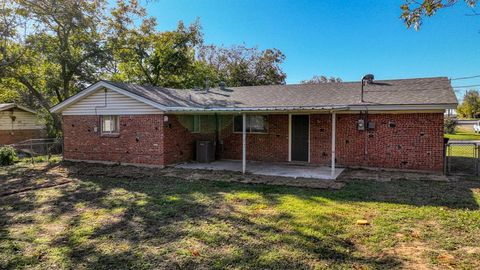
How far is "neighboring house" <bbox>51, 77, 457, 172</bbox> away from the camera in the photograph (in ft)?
32.7

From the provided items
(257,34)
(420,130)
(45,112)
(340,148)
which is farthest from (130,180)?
(257,34)

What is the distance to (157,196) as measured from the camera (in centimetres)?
721

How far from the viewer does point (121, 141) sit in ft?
39.0

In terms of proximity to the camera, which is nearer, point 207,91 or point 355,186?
point 355,186

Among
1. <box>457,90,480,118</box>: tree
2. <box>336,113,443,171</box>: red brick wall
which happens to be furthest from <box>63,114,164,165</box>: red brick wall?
Answer: <box>457,90,480,118</box>: tree

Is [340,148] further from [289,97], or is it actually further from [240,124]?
[240,124]

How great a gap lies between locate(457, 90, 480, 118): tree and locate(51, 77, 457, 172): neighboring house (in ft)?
191

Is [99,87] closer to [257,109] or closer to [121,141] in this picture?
[121,141]

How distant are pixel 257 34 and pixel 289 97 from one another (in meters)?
19.0

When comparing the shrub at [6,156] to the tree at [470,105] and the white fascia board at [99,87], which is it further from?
the tree at [470,105]

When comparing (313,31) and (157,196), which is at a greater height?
(313,31)

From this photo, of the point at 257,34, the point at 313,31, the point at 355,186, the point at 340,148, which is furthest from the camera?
the point at 257,34

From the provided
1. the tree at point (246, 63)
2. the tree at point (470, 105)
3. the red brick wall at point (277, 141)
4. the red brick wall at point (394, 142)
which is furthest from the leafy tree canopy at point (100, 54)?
the tree at point (470, 105)

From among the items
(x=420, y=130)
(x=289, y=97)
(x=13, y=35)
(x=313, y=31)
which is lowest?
(x=420, y=130)
